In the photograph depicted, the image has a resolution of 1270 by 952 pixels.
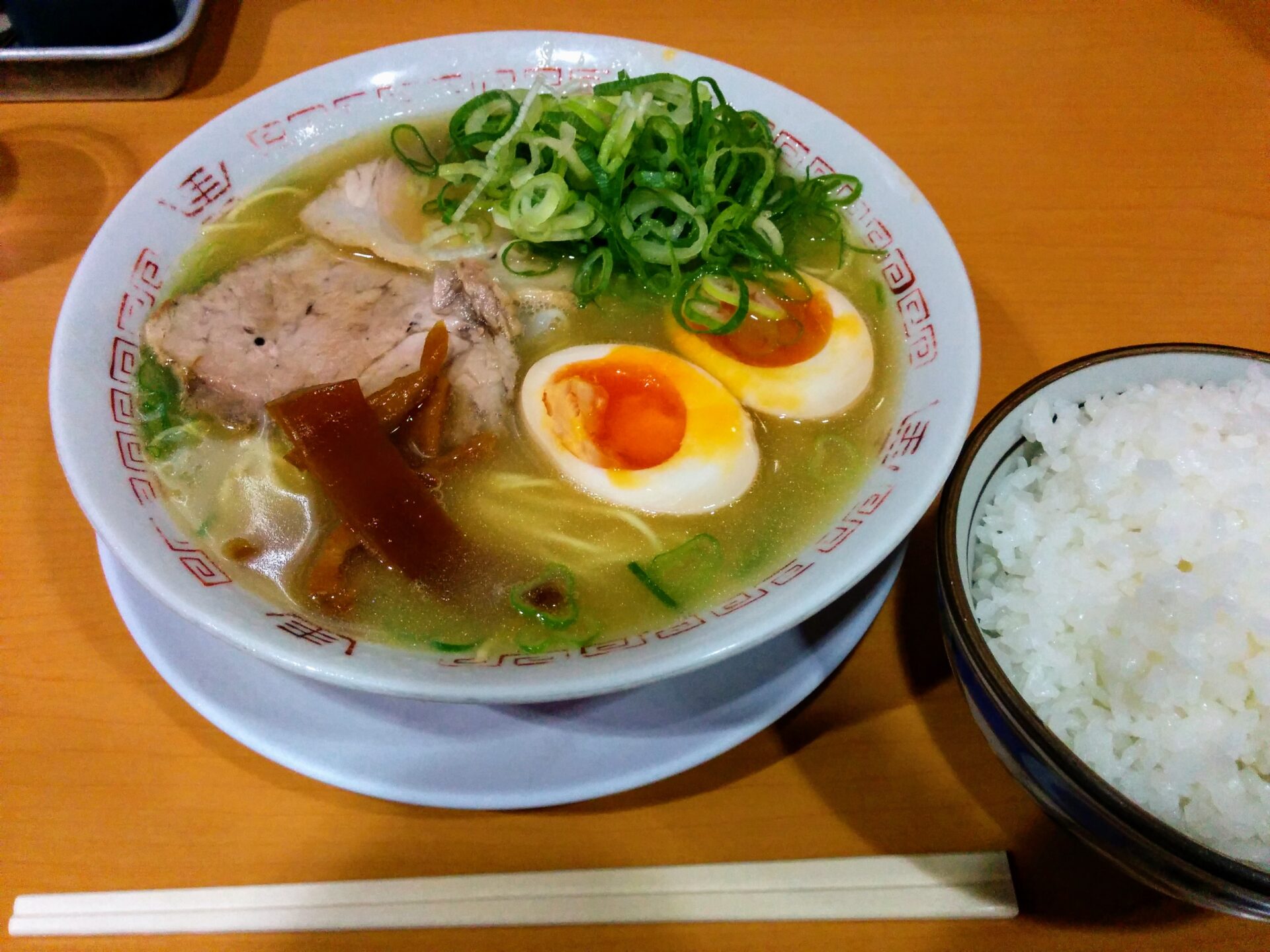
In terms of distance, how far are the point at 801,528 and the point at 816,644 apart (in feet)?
0.64

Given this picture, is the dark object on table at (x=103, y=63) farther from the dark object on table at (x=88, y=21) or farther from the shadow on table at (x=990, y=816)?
the shadow on table at (x=990, y=816)

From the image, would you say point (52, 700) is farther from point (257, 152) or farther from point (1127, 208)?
point (1127, 208)

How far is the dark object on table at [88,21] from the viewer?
2.17m

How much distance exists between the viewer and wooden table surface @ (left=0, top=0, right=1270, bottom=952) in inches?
46.8

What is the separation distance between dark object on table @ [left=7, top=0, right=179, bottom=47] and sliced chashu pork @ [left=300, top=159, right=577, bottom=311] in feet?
3.43

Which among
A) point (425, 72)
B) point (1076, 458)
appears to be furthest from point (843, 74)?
point (1076, 458)

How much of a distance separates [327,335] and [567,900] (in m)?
1.08

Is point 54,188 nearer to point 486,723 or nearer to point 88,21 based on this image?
point 88,21

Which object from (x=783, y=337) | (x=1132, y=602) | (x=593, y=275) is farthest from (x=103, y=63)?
(x=1132, y=602)

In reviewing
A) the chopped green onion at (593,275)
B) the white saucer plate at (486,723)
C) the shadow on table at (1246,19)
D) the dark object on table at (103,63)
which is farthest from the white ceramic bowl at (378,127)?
the shadow on table at (1246,19)

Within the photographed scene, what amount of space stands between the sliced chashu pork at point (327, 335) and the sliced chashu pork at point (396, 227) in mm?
93

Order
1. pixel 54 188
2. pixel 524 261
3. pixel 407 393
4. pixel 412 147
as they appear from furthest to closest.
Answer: pixel 54 188, pixel 412 147, pixel 524 261, pixel 407 393

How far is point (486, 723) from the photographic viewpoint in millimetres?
1240

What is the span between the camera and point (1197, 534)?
3.92 feet
